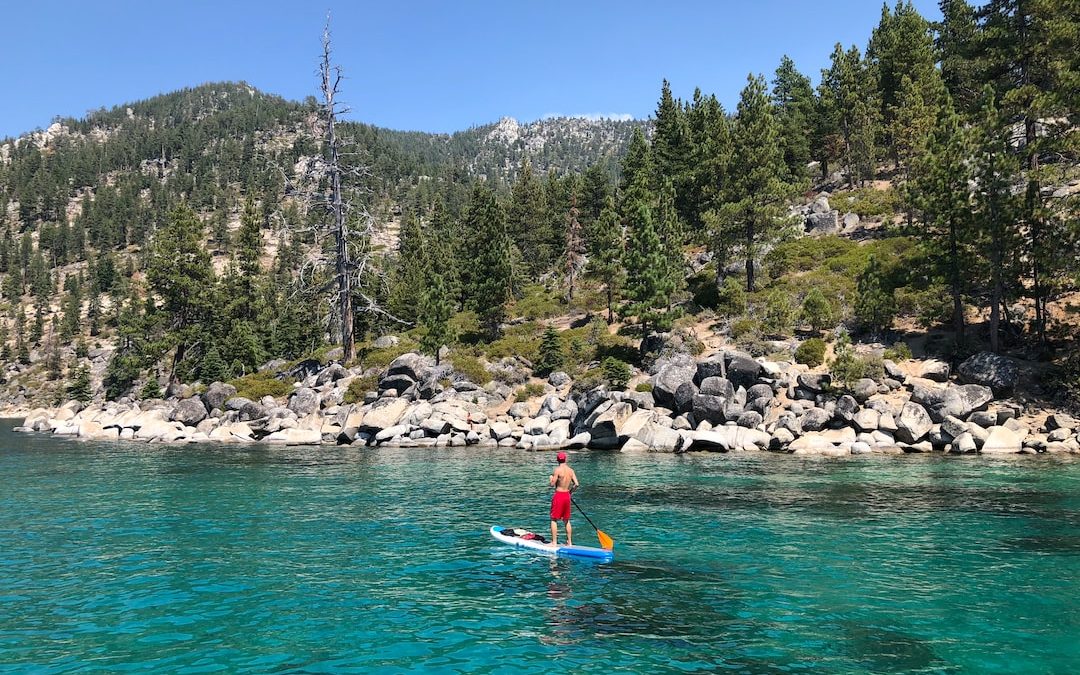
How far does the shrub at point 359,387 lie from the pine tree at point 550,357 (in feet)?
39.1

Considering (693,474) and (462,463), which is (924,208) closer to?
(693,474)

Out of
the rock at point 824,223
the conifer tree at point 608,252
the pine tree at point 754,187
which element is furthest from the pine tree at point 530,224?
the pine tree at point 754,187

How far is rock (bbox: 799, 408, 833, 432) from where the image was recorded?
3375cm

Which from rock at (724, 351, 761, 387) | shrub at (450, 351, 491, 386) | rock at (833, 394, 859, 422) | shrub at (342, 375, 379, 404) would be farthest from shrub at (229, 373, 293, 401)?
rock at (833, 394, 859, 422)

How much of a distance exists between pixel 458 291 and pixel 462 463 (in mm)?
41051

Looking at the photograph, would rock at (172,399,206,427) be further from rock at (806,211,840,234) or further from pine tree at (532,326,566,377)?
rock at (806,211,840,234)

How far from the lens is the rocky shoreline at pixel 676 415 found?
3186 cm

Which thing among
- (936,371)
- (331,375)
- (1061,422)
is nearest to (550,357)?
(331,375)

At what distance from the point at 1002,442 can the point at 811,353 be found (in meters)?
11.0

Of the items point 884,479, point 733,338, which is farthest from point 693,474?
point 733,338

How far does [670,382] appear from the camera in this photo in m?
38.1

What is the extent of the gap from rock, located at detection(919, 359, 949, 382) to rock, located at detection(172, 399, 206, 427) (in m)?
49.2

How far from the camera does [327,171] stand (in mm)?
51625

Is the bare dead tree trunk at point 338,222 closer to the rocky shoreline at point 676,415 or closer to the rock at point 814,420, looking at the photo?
the rocky shoreline at point 676,415
